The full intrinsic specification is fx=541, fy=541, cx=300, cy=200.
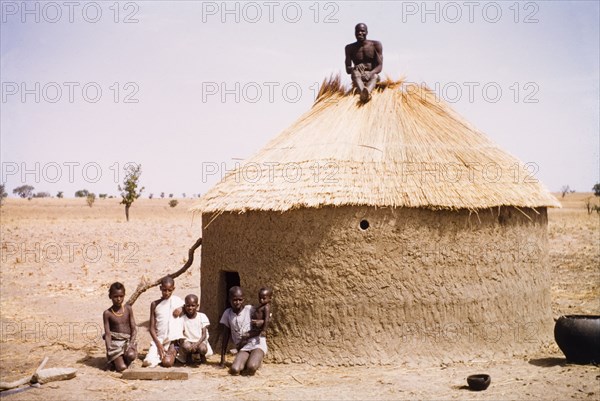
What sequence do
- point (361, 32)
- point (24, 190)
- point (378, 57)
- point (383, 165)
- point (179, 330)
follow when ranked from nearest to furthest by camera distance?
point (179, 330) → point (383, 165) → point (378, 57) → point (361, 32) → point (24, 190)

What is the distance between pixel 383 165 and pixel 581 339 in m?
3.49

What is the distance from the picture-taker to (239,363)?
6977 mm

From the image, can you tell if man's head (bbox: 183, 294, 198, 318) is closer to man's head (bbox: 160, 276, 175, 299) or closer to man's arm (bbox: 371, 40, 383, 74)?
man's head (bbox: 160, 276, 175, 299)

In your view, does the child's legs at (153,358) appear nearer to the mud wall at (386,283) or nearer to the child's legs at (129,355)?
the child's legs at (129,355)

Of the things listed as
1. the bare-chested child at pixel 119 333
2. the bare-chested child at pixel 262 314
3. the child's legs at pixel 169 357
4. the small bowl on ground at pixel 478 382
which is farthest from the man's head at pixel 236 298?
the small bowl on ground at pixel 478 382

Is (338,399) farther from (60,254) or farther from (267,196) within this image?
(60,254)

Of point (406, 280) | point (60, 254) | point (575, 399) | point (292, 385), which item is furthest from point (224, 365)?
point (60, 254)

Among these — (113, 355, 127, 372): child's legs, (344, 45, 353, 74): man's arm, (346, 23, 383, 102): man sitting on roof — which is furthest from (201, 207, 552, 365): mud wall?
(344, 45, 353, 74): man's arm

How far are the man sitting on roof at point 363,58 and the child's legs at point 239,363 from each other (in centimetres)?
493

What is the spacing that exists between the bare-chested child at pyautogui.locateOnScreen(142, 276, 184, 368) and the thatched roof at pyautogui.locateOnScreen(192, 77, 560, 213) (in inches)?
58.8

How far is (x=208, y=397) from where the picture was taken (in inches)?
238

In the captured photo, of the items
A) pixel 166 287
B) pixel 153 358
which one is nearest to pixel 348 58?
pixel 166 287

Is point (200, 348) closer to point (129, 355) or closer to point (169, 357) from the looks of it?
point (169, 357)

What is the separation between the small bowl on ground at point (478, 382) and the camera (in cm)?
612
